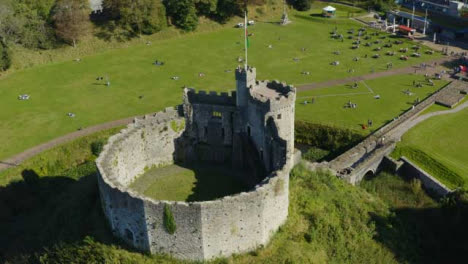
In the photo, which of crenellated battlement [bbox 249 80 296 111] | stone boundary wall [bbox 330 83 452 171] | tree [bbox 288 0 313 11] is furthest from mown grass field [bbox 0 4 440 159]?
crenellated battlement [bbox 249 80 296 111]

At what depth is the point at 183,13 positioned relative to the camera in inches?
5261

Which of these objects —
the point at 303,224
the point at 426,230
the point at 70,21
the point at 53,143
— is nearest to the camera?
the point at 303,224

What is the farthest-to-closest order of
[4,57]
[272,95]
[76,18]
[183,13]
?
1. [183,13]
2. [76,18]
3. [4,57]
4. [272,95]

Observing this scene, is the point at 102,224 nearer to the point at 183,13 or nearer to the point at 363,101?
the point at 363,101

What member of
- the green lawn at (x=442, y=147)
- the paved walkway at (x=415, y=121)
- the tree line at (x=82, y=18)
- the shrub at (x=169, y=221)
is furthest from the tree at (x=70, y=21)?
the shrub at (x=169, y=221)

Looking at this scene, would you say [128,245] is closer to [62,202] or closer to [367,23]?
[62,202]

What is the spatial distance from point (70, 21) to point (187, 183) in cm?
7075

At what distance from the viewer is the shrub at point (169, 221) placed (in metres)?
44.8

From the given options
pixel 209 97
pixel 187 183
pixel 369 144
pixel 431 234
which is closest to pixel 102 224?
pixel 187 183

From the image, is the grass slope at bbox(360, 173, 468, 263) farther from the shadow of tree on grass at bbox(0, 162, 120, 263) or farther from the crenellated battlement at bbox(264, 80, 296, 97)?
the shadow of tree on grass at bbox(0, 162, 120, 263)

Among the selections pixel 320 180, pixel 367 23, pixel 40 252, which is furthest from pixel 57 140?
pixel 367 23

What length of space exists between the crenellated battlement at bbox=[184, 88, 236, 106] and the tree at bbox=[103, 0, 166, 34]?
65.1 m

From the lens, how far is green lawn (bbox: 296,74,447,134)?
86.6 meters

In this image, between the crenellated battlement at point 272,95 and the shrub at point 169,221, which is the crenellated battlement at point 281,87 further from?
the shrub at point 169,221
